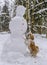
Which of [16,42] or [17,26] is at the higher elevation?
[17,26]

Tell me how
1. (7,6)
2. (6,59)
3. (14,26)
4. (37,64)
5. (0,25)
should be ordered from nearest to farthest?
(37,64), (6,59), (14,26), (0,25), (7,6)

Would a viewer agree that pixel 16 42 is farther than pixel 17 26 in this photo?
No

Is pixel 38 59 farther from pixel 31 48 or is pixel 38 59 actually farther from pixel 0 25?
Answer: pixel 0 25

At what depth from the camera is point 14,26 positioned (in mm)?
8391

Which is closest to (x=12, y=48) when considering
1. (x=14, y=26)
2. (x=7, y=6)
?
(x=14, y=26)

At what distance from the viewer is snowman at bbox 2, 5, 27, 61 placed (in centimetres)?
804

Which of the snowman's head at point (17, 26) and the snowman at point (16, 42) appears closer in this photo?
the snowman at point (16, 42)

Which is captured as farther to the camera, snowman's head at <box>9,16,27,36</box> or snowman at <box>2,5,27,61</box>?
snowman's head at <box>9,16,27,36</box>

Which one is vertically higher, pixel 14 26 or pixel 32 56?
pixel 14 26

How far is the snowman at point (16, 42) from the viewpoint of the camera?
8.04 metres

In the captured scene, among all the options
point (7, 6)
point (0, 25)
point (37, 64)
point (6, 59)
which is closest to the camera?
point (37, 64)

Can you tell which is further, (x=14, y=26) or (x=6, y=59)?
(x=14, y=26)

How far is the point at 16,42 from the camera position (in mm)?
8219

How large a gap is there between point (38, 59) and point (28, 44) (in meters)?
0.74
